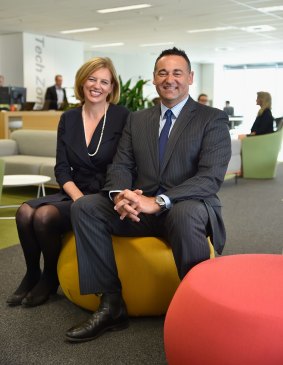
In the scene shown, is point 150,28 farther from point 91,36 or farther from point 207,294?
point 207,294

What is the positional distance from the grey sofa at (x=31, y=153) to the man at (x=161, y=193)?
3179 millimetres

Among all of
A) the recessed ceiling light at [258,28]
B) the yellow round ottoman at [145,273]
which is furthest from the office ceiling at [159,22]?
the yellow round ottoman at [145,273]

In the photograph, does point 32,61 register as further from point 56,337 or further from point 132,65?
point 56,337

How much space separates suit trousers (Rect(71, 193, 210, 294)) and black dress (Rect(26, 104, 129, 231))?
30cm

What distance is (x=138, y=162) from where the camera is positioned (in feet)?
8.09

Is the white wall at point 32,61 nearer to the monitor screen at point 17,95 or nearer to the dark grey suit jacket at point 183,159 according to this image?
the monitor screen at point 17,95

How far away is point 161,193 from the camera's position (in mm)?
2361

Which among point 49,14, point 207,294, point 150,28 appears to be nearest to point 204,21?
point 150,28

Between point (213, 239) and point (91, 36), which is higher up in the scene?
point (91, 36)

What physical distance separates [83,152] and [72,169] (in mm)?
155

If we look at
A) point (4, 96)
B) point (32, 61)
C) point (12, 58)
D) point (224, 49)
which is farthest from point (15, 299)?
point (224, 49)

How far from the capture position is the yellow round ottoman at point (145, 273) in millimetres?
2246

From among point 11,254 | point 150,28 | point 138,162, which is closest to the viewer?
point 138,162

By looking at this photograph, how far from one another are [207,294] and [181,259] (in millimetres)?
412
